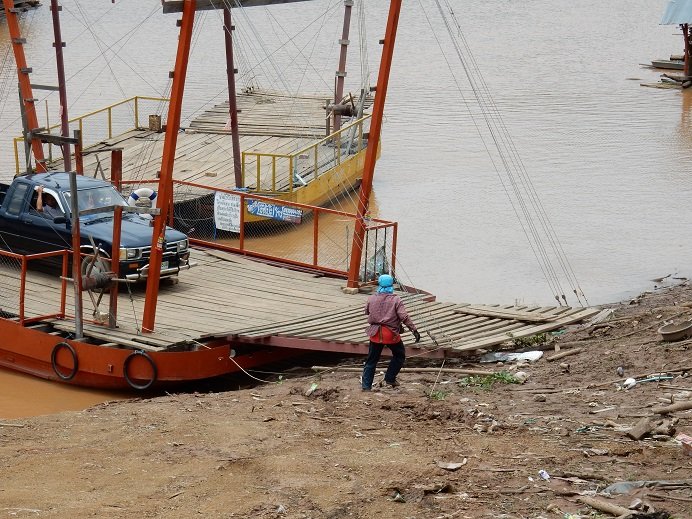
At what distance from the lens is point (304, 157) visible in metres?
28.7

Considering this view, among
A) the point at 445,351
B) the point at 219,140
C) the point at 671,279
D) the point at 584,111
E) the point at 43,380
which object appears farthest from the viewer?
the point at 584,111

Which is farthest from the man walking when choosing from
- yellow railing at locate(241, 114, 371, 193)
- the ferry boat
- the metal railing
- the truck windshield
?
yellow railing at locate(241, 114, 371, 193)

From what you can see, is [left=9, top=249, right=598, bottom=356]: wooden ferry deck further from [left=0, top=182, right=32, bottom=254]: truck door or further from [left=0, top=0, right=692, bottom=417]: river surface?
[left=0, top=0, right=692, bottom=417]: river surface

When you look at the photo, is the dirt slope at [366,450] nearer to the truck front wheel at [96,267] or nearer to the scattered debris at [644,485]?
the scattered debris at [644,485]

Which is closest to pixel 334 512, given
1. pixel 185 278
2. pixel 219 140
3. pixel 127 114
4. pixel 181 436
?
pixel 181 436

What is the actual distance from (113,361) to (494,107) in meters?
28.7

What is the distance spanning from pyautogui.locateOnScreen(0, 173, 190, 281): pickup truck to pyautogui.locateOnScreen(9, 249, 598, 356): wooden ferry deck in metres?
0.52

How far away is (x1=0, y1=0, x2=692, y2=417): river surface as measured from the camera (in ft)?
85.0

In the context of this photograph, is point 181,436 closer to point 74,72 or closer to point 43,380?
point 43,380

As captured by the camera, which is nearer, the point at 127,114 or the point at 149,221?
the point at 149,221

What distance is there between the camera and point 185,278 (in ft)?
64.2

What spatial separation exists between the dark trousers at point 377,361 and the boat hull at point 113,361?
8.69 feet

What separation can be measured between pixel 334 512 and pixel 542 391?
15.2ft

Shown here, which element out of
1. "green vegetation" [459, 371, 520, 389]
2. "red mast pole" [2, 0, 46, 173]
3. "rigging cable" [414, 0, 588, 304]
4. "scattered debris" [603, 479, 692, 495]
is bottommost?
"rigging cable" [414, 0, 588, 304]
